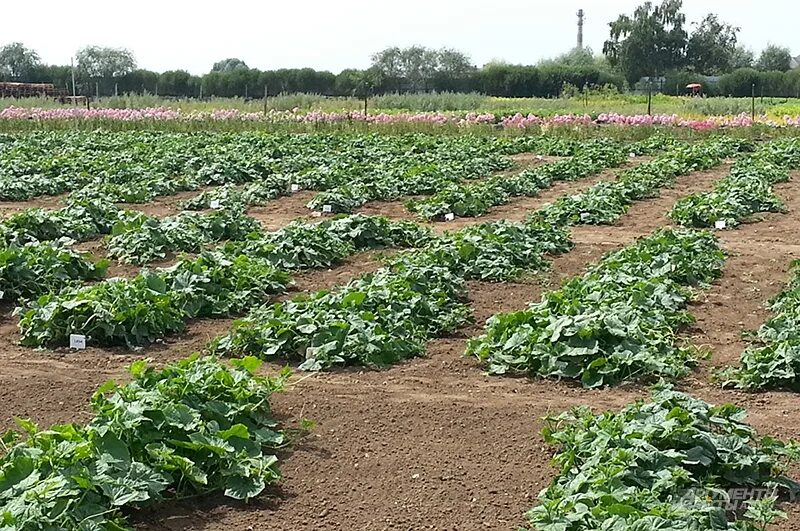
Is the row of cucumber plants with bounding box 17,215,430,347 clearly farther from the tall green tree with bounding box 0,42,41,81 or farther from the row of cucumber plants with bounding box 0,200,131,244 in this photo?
the tall green tree with bounding box 0,42,41,81

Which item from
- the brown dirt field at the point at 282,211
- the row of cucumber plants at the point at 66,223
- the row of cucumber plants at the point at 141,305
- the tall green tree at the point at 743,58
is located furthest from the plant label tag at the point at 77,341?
the tall green tree at the point at 743,58

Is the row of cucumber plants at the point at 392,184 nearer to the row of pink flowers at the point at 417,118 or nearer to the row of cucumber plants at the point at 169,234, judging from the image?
the row of cucumber plants at the point at 169,234

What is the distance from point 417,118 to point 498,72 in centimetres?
3267

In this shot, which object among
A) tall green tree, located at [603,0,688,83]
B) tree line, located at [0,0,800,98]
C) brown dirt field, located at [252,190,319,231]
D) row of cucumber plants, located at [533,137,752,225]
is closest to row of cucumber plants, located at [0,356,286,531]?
brown dirt field, located at [252,190,319,231]

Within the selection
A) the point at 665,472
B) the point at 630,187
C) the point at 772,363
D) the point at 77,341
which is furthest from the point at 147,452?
the point at 630,187

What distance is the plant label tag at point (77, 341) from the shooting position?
7625 mm

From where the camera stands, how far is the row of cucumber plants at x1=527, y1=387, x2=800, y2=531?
4.16m

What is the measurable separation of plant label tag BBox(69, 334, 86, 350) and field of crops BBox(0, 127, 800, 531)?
0.12m

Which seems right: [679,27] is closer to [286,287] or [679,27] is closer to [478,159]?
[478,159]

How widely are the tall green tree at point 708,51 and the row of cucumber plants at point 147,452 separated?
7938 cm

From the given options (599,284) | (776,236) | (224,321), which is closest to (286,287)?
(224,321)

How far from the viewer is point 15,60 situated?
269 ft

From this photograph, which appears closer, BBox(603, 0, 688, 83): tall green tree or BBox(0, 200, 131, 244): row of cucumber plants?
BBox(0, 200, 131, 244): row of cucumber plants

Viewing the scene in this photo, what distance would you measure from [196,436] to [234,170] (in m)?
15.0
